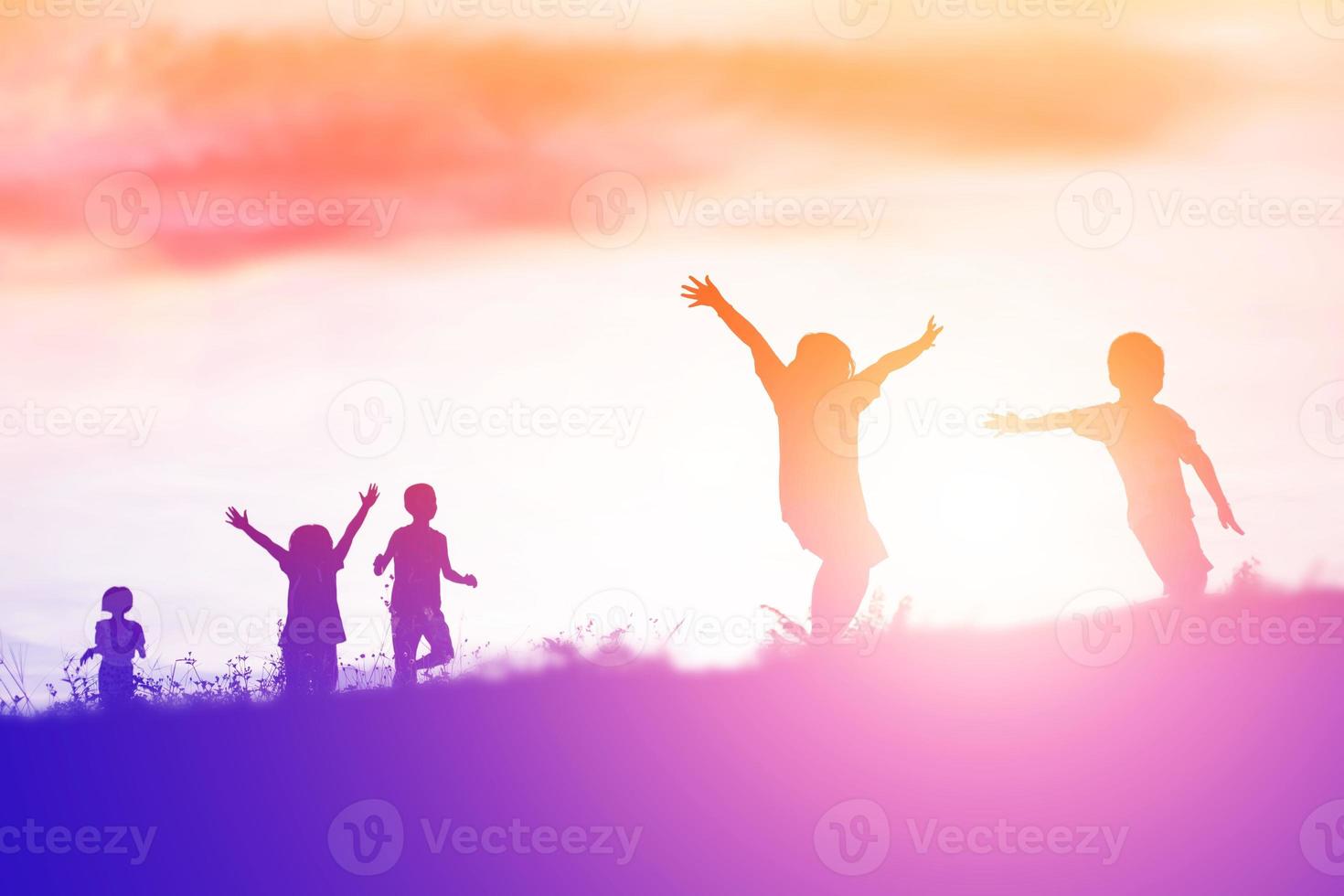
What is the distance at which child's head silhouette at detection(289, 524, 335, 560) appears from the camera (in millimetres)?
16875

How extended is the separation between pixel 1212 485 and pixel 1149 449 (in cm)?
66

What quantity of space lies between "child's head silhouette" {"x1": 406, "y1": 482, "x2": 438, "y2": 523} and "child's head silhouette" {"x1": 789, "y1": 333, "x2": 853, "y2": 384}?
13.3 ft

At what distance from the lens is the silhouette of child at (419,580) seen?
16672 mm

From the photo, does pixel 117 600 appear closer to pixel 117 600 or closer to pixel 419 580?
pixel 117 600

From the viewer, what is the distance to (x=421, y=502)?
16938 millimetres

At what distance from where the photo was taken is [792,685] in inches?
554

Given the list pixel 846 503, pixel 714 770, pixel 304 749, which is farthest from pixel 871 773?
pixel 304 749

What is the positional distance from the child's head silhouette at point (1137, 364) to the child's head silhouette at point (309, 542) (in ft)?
25.8

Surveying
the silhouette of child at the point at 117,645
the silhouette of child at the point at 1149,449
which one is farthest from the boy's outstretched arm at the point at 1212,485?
the silhouette of child at the point at 117,645

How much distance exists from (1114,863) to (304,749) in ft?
21.0

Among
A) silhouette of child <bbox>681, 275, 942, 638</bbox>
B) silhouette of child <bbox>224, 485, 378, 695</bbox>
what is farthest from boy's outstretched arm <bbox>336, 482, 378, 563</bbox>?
silhouette of child <bbox>681, 275, 942, 638</bbox>

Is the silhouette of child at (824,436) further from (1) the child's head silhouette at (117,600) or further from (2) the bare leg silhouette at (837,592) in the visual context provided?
(1) the child's head silhouette at (117,600)

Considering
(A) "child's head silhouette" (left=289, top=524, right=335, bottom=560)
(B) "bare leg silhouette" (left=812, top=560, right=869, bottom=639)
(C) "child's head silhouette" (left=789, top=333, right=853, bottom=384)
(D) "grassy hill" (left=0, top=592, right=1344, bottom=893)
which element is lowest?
(D) "grassy hill" (left=0, top=592, right=1344, bottom=893)

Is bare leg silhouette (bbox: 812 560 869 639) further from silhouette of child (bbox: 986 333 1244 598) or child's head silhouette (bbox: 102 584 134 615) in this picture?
child's head silhouette (bbox: 102 584 134 615)
